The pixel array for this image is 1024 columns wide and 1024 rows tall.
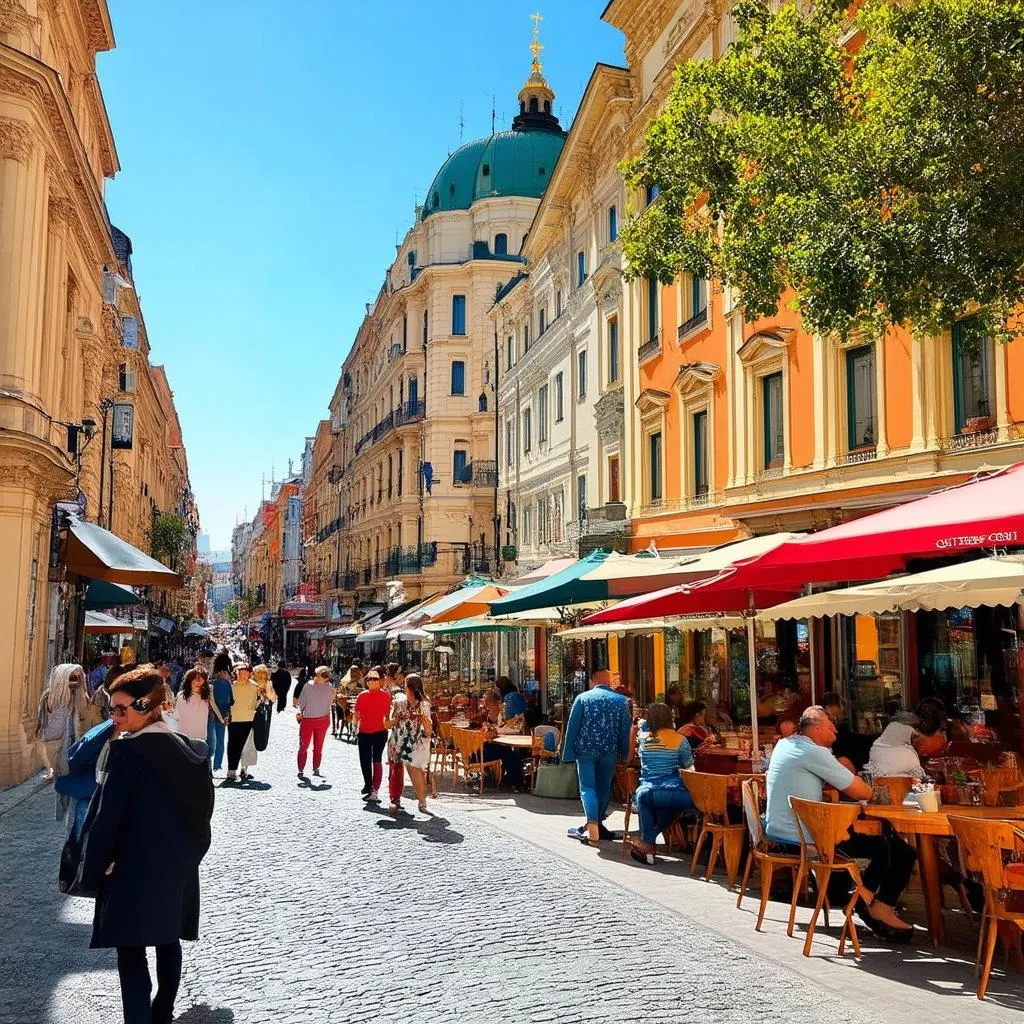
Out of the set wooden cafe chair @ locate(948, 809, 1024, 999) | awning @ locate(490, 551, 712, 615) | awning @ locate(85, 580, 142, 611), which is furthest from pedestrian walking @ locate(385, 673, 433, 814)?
awning @ locate(85, 580, 142, 611)

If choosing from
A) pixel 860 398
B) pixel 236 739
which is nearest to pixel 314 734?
pixel 236 739

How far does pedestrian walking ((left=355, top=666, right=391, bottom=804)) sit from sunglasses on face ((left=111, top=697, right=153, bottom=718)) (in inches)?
372

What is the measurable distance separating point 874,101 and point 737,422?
32.7 ft

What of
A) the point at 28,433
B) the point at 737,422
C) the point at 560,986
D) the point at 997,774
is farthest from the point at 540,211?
the point at 560,986

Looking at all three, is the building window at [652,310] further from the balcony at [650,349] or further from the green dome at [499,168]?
the green dome at [499,168]

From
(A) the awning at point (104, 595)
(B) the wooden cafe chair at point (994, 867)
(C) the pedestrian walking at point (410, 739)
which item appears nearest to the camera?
(B) the wooden cafe chair at point (994, 867)

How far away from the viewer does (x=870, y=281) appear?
10430 mm

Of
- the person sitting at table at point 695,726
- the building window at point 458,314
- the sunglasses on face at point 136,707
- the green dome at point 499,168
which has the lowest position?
the person sitting at table at point 695,726

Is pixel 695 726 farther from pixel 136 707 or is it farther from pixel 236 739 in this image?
pixel 136 707

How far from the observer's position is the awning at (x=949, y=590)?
8289 millimetres

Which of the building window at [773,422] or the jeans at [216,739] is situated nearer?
the jeans at [216,739]

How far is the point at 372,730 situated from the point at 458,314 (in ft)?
132

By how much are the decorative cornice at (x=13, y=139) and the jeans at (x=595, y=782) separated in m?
12.7

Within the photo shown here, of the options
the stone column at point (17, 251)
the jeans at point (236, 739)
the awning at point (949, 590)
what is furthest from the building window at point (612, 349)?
the awning at point (949, 590)
